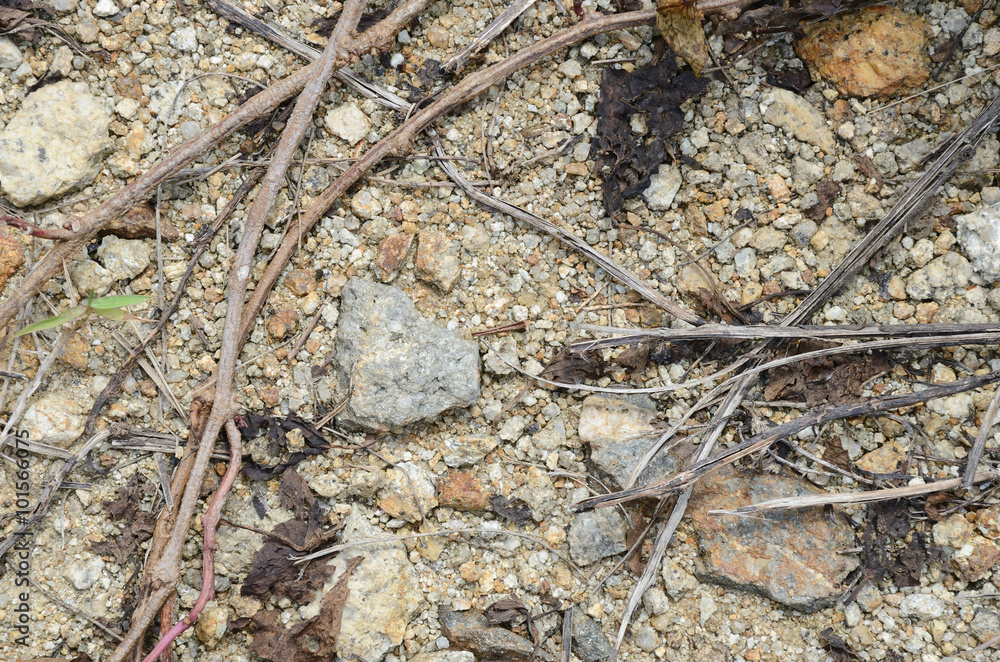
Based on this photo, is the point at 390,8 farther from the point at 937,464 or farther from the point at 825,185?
the point at 937,464

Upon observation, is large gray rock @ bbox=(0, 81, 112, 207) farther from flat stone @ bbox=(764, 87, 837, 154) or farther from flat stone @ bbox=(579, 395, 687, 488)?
flat stone @ bbox=(764, 87, 837, 154)

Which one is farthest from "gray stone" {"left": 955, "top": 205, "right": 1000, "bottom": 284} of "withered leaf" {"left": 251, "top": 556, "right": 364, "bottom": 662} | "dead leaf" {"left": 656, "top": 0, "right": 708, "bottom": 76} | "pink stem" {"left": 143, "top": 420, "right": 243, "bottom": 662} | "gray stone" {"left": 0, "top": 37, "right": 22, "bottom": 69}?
"gray stone" {"left": 0, "top": 37, "right": 22, "bottom": 69}

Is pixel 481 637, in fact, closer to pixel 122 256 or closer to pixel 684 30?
pixel 122 256

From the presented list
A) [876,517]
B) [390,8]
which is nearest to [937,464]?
[876,517]

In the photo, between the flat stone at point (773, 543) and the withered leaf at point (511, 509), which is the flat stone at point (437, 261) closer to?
the withered leaf at point (511, 509)

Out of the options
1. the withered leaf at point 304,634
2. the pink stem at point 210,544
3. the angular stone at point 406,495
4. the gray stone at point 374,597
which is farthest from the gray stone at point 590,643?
the pink stem at point 210,544

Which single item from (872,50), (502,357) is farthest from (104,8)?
(872,50)

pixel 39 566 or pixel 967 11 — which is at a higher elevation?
pixel 967 11

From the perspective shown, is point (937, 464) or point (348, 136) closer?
point (937, 464)
